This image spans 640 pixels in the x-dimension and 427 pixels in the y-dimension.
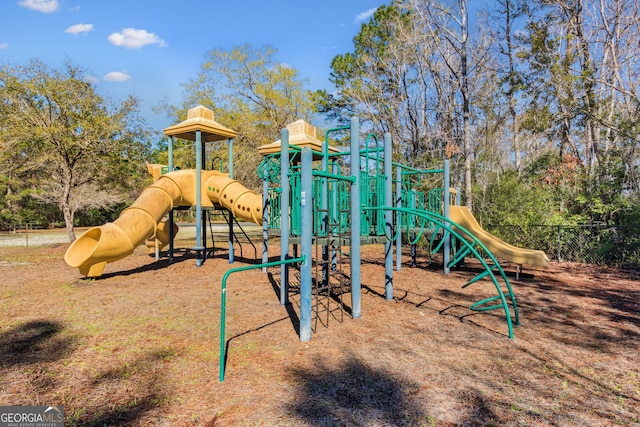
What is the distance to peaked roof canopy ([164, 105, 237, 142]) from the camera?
→ 33.8 feet

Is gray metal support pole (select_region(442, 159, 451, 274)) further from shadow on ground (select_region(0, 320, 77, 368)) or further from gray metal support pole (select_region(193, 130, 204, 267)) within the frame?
shadow on ground (select_region(0, 320, 77, 368))

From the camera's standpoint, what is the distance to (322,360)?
12.9 feet

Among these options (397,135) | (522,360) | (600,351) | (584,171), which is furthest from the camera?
(397,135)

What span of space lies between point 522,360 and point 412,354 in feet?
3.85

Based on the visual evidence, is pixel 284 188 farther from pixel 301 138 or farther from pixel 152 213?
pixel 152 213

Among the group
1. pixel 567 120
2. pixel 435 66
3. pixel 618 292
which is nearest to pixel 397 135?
pixel 435 66

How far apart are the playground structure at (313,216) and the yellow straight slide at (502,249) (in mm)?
26

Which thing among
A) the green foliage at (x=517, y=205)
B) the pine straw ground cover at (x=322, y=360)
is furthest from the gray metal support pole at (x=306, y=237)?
the green foliage at (x=517, y=205)

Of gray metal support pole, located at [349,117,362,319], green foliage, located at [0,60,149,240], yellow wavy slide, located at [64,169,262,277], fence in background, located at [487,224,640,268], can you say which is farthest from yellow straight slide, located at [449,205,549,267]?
green foliage, located at [0,60,149,240]

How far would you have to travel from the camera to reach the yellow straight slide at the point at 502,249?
27.5 feet

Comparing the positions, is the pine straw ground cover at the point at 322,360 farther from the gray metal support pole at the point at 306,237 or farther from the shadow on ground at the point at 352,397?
the gray metal support pole at the point at 306,237

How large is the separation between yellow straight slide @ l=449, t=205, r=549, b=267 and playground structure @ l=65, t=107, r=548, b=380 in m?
0.03

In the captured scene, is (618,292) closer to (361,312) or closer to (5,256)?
(361,312)

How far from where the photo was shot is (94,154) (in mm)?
15570
